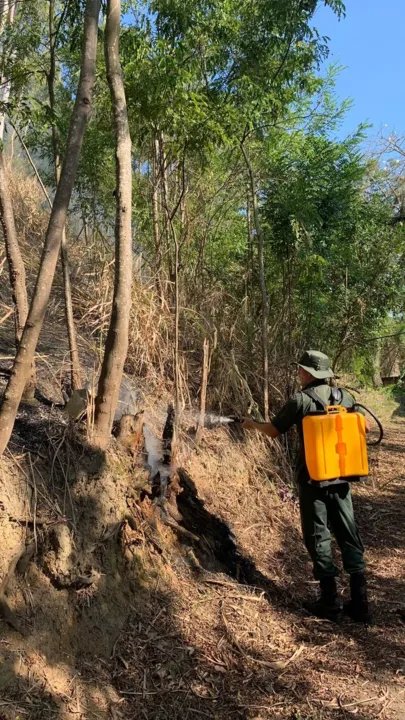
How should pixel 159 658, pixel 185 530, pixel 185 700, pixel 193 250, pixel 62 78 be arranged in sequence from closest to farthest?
pixel 185 700 → pixel 159 658 → pixel 185 530 → pixel 193 250 → pixel 62 78

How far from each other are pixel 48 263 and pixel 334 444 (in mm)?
2281

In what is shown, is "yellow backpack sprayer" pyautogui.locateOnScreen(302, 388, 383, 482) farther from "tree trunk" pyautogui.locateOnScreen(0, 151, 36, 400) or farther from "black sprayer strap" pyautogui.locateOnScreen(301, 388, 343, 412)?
"tree trunk" pyautogui.locateOnScreen(0, 151, 36, 400)

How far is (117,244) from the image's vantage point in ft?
12.1

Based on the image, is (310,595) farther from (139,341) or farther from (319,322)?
(319,322)

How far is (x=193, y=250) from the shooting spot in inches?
301

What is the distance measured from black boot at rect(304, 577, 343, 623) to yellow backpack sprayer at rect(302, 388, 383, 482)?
747 millimetres

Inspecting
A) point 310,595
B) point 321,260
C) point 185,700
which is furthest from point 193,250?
point 185,700

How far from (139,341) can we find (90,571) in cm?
307

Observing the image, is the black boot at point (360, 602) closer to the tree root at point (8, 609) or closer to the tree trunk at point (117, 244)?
the tree trunk at point (117, 244)

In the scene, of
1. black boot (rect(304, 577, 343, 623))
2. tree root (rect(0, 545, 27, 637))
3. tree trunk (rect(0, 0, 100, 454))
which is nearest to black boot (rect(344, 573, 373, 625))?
black boot (rect(304, 577, 343, 623))

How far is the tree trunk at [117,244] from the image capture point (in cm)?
361

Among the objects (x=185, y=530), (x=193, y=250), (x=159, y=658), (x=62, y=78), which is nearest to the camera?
(x=159, y=658)

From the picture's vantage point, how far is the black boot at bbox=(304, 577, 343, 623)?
398 cm

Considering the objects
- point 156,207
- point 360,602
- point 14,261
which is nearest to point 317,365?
point 360,602
